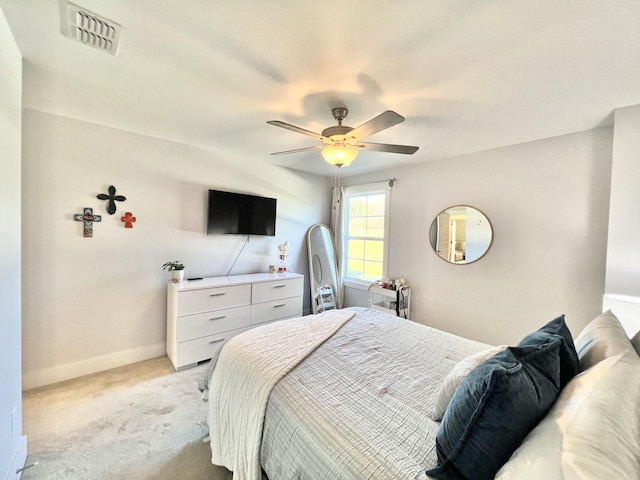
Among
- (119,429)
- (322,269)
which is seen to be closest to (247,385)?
(119,429)

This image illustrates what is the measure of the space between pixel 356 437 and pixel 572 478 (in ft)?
2.06

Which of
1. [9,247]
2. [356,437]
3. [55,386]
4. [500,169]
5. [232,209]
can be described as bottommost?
[55,386]

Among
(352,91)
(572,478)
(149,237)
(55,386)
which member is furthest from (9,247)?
(572,478)

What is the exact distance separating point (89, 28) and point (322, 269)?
352cm

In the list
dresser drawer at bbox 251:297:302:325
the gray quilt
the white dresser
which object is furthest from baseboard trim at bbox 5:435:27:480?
dresser drawer at bbox 251:297:302:325

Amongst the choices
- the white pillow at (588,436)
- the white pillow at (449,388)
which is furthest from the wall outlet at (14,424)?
the white pillow at (588,436)

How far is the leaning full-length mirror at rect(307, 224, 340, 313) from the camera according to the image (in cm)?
409

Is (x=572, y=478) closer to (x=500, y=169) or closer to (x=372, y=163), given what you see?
(x=500, y=169)

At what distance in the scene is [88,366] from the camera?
98.0 inches

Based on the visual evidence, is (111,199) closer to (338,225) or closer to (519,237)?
(338,225)

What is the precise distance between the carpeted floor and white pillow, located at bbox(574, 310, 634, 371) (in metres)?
1.91

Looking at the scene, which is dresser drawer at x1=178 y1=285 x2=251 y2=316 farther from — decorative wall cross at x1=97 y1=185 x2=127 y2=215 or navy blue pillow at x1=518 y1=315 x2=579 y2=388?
navy blue pillow at x1=518 y1=315 x2=579 y2=388

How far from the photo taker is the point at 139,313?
2750 mm

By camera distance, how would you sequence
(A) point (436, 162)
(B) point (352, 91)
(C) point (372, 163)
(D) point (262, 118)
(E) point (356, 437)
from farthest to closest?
(C) point (372, 163) → (A) point (436, 162) → (D) point (262, 118) → (B) point (352, 91) → (E) point (356, 437)
